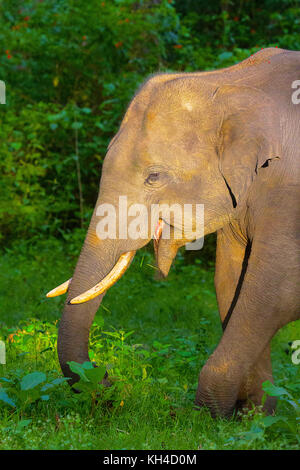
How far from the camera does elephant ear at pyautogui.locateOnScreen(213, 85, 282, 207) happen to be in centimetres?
426

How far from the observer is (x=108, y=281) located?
429 cm

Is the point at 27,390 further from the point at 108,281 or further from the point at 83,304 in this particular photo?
the point at 108,281

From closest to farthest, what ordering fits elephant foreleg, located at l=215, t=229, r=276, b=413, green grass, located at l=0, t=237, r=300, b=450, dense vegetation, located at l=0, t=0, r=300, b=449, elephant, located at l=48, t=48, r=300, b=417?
green grass, located at l=0, t=237, r=300, b=450 < elephant, located at l=48, t=48, r=300, b=417 < elephant foreleg, located at l=215, t=229, r=276, b=413 < dense vegetation, located at l=0, t=0, r=300, b=449

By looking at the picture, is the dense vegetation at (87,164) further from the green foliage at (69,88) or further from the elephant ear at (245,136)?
the elephant ear at (245,136)

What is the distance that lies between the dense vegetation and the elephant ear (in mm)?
1315

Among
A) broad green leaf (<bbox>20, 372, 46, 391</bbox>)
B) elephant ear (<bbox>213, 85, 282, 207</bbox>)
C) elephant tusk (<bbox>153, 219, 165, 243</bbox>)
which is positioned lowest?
broad green leaf (<bbox>20, 372, 46, 391</bbox>)

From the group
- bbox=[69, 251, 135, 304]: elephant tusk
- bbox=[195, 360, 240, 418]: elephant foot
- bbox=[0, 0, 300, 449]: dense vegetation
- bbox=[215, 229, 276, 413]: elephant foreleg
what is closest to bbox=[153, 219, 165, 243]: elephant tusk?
bbox=[69, 251, 135, 304]: elephant tusk

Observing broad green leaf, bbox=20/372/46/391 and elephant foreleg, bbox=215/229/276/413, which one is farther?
elephant foreleg, bbox=215/229/276/413

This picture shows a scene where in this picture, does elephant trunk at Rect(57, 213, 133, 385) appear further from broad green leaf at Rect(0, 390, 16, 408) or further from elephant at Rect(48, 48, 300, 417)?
broad green leaf at Rect(0, 390, 16, 408)

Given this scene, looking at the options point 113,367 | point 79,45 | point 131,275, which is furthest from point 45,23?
point 113,367

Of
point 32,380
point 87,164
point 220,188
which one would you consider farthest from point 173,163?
point 87,164

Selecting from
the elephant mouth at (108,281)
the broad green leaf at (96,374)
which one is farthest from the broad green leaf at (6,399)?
the elephant mouth at (108,281)

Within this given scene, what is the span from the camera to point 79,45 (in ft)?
34.3

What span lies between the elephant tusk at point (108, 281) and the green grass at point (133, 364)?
0.50 metres
